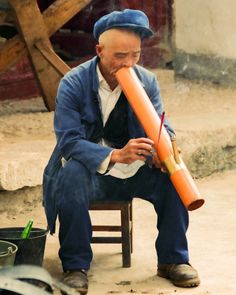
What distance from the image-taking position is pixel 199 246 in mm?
5371

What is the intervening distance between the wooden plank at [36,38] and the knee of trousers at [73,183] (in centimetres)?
236

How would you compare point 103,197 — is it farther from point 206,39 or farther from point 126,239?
point 206,39

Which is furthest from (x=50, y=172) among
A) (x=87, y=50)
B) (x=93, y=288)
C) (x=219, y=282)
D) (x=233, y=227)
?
(x=87, y=50)

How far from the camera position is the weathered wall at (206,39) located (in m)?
8.28

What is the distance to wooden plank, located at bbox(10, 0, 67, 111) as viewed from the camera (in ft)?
21.7

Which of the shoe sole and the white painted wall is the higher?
the white painted wall

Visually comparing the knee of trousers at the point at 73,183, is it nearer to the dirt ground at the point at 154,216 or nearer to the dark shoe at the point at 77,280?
the dark shoe at the point at 77,280

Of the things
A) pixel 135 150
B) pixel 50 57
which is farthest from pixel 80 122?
pixel 50 57

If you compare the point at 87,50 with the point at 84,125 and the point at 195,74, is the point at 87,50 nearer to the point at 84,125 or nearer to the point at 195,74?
the point at 195,74

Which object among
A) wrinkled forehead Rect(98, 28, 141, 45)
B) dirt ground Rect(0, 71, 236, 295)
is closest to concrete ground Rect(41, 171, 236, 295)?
dirt ground Rect(0, 71, 236, 295)

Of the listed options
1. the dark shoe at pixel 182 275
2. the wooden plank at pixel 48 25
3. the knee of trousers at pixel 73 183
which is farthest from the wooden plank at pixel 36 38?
the dark shoe at pixel 182 275

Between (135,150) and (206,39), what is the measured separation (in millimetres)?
4320

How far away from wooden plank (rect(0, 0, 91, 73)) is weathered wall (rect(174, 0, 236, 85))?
1.76 metres

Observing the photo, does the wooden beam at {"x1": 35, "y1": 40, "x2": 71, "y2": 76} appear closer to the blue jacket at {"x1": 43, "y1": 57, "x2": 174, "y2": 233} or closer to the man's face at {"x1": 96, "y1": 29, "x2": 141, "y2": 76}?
the blue jacket at {"x1": 43, "y1": 57, "x2": 174, "y2": 233}
